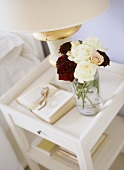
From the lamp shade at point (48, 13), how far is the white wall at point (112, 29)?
0.67 feet

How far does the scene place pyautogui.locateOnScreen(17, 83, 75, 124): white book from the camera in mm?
1036

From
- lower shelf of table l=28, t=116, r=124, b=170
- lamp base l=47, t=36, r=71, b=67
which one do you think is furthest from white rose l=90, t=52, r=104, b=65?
lower shelf of table l=28, t=116, r=124, b=170

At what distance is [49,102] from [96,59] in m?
0.30

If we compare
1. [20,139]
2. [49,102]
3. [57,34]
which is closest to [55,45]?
[57,34]

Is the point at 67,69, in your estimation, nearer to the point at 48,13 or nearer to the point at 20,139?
the point at 48,13

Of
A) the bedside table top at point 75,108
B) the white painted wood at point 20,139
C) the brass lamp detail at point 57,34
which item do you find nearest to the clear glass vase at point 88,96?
the bedside table top at point 75,108

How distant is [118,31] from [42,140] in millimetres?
559

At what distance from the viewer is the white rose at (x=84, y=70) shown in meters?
0.85

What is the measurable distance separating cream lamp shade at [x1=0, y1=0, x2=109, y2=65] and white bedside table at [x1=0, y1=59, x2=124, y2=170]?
1.06 ft

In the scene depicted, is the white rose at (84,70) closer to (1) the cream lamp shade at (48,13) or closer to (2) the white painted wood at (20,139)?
(1) the cream lamp shade at (48,13)

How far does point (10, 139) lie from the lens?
134 centimetres

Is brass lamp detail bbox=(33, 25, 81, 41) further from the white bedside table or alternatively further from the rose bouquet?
the white bedside table

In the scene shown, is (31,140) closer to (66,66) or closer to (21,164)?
(21,164)

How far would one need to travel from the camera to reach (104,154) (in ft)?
3.79
